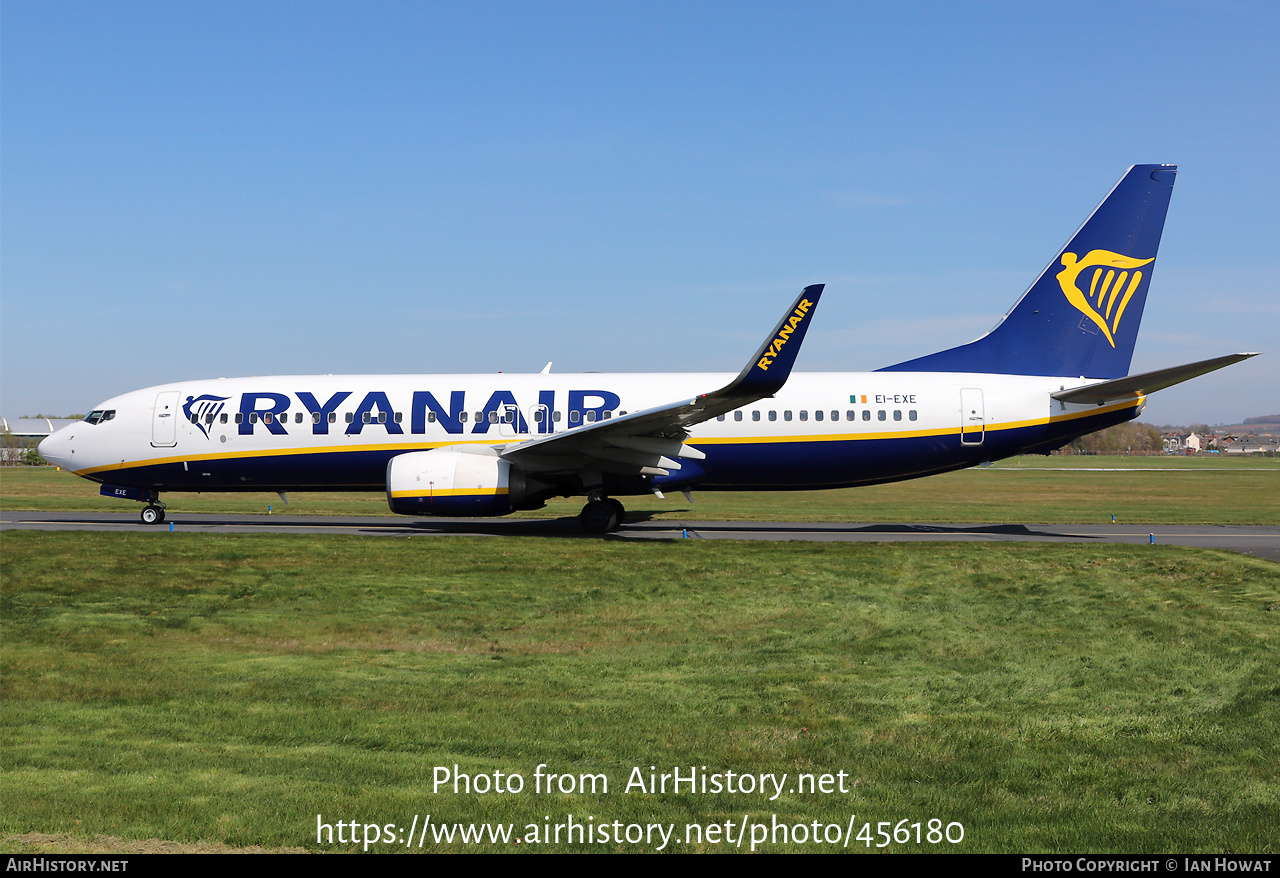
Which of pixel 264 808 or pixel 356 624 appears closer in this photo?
pixel 264 808

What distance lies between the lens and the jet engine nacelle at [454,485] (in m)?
20.7

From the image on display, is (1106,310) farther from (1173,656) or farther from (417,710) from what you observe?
(417,710)

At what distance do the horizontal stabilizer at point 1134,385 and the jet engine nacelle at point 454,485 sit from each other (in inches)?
524

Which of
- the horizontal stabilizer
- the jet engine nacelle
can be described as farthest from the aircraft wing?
the horizontal stabilizer

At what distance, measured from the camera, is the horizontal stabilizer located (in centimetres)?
Result: 2025

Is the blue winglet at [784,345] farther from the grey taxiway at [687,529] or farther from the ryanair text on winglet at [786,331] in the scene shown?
the grey taxiway at [687,529]

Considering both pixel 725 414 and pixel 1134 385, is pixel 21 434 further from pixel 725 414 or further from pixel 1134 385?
pixel 1134 385

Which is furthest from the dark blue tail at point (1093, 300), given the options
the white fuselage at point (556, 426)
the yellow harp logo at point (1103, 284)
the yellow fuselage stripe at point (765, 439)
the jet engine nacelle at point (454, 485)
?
the jet engine nacelle at point (454, 485)

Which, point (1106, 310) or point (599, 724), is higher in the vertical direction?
point (1106, 310)

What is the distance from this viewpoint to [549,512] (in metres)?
29.3
